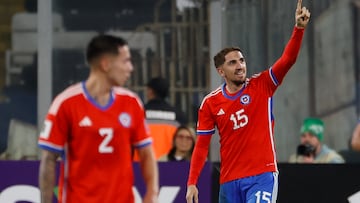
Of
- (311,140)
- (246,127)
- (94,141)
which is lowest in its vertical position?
(311,140)

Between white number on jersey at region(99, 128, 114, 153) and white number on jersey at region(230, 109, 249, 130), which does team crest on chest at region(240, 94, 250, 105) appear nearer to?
white number on jersey at region(230, 109, 249, 130)

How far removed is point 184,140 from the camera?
1236 centimetres

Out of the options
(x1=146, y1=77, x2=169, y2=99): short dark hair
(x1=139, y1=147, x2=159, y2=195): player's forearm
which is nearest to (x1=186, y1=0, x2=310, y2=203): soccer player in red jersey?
(x1=146, y1=77, x2=169, y2=99): short dark hair

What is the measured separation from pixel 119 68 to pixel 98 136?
0.46 m

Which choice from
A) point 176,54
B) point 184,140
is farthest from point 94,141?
point 176,54

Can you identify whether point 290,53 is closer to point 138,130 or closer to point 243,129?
point 243,129

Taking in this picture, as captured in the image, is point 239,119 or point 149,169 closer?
point 149,169

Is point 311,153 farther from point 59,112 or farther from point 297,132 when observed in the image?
point 59,112

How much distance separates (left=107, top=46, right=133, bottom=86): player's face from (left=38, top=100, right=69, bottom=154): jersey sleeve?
1.23ft

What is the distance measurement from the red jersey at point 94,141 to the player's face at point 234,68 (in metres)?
2.95

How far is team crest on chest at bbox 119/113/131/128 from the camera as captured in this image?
7.21 meters

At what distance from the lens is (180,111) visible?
1327 cm

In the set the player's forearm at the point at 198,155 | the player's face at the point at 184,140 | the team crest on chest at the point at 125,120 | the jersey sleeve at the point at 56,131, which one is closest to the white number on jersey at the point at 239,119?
the player's forearm at the point at 198,155

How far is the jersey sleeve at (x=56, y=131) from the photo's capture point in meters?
7.18
